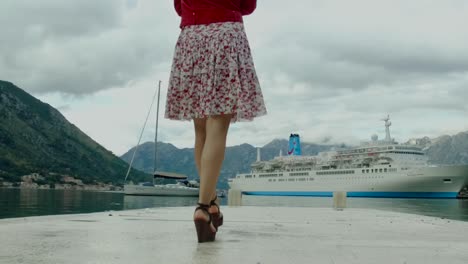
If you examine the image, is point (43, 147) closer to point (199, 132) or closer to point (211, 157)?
point (199, 132)

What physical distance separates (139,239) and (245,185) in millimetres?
61894

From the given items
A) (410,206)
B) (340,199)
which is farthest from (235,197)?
(410,206)

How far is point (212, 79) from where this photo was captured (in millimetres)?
2201

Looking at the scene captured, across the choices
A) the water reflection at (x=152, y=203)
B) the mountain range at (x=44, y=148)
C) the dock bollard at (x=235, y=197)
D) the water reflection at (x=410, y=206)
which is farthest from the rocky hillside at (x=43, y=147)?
the dock bollard at (x=235, y=197)

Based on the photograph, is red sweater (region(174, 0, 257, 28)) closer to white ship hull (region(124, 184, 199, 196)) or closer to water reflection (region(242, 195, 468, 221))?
water reflection (region(242, 195, 468, 221))

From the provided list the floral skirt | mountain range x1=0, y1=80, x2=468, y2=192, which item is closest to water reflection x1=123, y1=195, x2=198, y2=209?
the floral skirt

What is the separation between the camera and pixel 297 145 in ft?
210

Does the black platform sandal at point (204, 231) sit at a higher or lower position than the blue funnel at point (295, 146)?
lower

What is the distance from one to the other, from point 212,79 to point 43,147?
111218mm

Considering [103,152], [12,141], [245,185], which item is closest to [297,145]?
[245,185]

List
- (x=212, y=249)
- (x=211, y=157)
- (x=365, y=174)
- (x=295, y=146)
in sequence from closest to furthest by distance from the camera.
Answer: (x=212, y=249) → (x=211, y=157) → (x=365, y=174) → (x=295, y=146)

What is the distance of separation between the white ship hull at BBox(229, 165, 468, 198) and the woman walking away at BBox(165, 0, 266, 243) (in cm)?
4814

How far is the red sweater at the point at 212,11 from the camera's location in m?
2.28

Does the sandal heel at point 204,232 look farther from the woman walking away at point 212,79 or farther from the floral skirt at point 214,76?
the floral skirt at point 214,76
